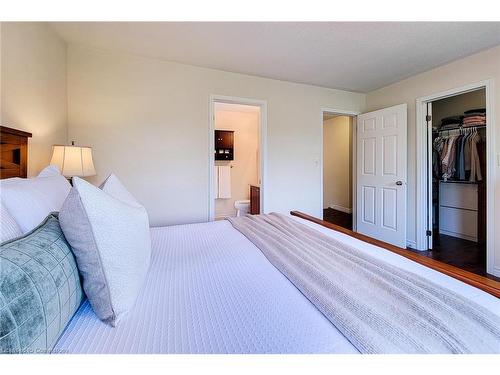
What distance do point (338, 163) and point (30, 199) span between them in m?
5.77

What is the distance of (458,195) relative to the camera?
356 cm

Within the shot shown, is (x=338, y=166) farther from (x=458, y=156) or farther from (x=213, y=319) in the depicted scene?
(x=213, y=319)

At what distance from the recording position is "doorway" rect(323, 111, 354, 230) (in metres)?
5.44

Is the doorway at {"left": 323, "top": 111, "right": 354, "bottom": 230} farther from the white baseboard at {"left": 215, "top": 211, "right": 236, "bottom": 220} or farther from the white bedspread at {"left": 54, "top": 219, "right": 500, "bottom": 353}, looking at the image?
the white bedspread at {"left": 54, "top": 219, "right": 500, "bottom": 353}

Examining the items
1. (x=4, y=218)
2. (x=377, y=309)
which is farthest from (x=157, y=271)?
(x=377, y=309)

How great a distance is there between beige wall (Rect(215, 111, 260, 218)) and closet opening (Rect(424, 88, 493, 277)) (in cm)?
298

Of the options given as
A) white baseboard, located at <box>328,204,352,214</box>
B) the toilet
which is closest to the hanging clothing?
white baseboard, located at <box>328,204,352,214</box>

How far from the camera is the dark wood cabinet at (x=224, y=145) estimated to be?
455 cm

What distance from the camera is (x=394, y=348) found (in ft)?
1.86

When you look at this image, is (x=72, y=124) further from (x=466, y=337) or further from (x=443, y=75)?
(x=443, y=75)

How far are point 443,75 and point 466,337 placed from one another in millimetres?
3192

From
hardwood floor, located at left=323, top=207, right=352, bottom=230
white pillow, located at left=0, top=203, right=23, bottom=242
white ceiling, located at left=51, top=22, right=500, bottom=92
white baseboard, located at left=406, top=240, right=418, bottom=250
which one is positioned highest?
white ceiling, located at left=51, top=22, right=500, bottom=92

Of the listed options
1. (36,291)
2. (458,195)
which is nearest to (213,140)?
(36,291)

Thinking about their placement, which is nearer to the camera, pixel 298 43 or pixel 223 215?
pixel 298 43
